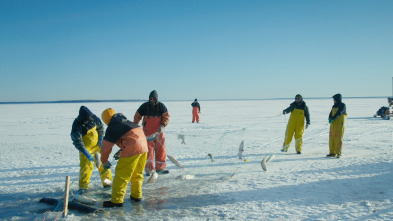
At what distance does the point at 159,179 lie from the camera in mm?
4625

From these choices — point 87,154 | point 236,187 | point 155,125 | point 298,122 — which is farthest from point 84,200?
point 298,122

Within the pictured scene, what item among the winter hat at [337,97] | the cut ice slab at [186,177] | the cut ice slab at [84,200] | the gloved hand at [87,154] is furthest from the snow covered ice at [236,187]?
the winter hat at [337,97]

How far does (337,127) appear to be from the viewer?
6043 mm

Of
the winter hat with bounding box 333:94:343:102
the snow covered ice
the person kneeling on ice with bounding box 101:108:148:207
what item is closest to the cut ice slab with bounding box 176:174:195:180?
the snow covered ice

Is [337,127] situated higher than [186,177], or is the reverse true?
[337,127]

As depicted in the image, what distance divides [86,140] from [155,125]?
143 centimetres

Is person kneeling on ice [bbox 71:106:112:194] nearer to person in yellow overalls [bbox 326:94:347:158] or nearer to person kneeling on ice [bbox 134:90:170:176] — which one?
person kneeling on ice [bbox 134:90:170:176]

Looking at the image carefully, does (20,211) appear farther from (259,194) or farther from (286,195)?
(286,195)

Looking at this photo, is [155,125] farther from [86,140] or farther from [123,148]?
[123,148]

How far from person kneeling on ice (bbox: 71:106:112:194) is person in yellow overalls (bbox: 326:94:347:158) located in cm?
484

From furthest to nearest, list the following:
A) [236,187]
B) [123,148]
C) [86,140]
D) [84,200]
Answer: [236,187], [86,140], [84,200], [123,148]

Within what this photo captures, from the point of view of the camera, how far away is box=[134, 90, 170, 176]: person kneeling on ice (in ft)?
16.2

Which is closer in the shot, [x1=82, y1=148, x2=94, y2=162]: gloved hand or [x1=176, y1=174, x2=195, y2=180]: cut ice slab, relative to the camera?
[x1=82, y1=148, x2=94, y2=162]: gloved hand

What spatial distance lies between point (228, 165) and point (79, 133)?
2995mm
